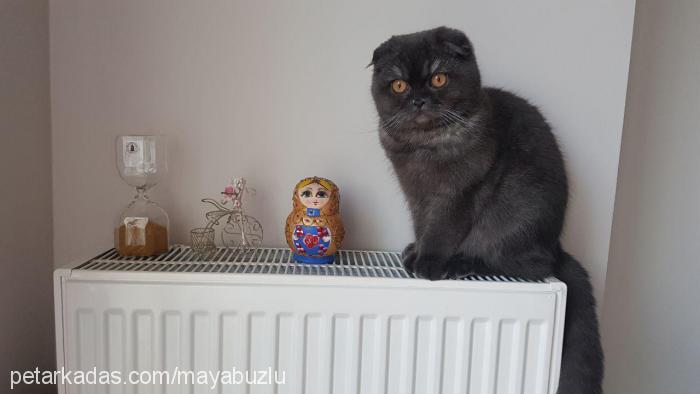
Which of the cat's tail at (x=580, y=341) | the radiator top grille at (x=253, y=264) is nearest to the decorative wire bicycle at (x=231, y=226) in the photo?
the radiator top grille at (x=253, y=264)

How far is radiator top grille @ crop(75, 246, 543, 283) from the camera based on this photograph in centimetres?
78

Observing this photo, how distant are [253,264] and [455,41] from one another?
0.56 meters

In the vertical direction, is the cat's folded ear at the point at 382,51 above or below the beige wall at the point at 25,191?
above

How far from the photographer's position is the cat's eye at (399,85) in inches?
30.5

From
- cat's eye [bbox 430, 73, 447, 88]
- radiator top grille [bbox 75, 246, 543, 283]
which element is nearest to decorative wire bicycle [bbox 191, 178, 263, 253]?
radiator top grille [bbox 75, 246, 543, 283]

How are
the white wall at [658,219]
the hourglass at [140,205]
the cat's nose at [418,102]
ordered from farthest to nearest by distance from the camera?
the white wall at [658,219]
the hourglass at [140,205]
the cat's nose at [418,102]

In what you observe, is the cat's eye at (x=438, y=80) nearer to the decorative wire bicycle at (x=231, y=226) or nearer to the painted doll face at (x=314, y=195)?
the painted doll face at (x=314, y=195)

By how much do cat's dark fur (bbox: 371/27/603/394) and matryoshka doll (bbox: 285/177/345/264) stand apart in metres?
0.16

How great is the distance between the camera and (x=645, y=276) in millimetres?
1177

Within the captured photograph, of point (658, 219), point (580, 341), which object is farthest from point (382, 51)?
point (658, 219)

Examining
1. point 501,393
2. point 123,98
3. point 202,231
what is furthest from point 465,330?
point 123,98

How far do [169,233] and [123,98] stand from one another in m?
0.32

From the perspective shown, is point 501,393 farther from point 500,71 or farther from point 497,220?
point 500,71

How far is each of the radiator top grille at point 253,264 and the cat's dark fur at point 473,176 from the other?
0.21 ft
